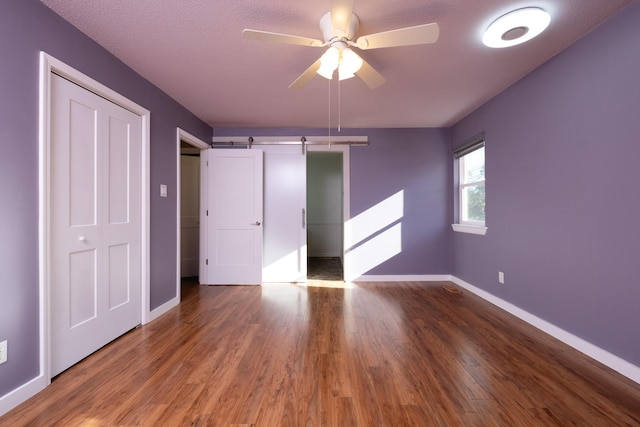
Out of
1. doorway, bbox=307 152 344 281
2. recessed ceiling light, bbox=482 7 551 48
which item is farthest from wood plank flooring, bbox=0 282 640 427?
doorway, bbox=307 152 344 281

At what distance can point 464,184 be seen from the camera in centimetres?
386

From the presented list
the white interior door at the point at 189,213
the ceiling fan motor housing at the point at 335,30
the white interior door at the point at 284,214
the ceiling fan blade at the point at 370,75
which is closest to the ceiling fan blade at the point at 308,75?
the ceiling fan motor housing at the point at 335,30

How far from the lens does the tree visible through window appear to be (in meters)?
3.49

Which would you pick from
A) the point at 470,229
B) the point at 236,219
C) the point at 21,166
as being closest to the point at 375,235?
the point at 470,229

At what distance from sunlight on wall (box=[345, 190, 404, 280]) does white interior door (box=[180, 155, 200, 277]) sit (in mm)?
2467

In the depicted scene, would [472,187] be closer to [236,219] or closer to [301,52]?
[301,52]

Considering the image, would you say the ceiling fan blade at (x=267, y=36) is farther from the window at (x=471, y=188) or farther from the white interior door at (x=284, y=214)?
the window at (x=471, y=188)

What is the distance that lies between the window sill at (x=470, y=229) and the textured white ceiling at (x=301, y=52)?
57.0 inches

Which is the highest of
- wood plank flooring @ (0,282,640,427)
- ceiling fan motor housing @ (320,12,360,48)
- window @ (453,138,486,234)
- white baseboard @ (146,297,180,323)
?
ceiling fan motor housing @ (320,12,360,48)

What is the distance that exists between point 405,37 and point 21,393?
286 centimetres

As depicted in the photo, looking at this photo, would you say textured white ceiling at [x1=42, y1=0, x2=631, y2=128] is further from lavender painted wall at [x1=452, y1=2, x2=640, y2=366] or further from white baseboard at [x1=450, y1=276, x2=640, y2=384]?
white baseboard at [x1=450, y1=276, x2=640, y2=384]

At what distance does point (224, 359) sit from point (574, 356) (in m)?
2.45

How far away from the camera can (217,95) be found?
9.70 feet

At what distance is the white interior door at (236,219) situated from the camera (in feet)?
12.7
